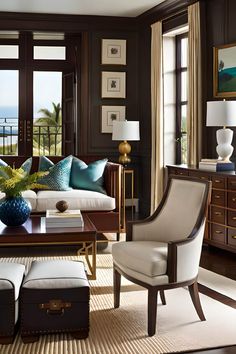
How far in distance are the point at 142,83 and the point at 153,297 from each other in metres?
6.04

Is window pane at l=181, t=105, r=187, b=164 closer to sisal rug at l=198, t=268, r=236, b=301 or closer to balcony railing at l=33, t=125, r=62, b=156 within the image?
balcony railing at l=33, t=125, r=62, b=156

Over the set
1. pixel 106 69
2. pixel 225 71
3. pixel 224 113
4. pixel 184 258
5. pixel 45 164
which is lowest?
pixel 184 258

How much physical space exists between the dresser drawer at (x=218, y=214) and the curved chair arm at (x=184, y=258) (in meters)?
2.03

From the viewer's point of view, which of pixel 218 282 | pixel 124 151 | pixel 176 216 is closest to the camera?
pixel 176 216

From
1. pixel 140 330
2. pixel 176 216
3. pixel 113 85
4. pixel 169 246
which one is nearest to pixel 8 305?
pixel 140 330

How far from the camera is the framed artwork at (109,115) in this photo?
29.9 feet

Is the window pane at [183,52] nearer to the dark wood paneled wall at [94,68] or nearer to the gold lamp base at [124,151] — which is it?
the dark wood paneled wall at [94,68]

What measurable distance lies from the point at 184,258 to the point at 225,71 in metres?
3.60

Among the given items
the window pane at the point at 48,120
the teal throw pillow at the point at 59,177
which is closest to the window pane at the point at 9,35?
the window pane at the point at 48,120

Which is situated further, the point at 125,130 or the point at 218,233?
the point at 125,130

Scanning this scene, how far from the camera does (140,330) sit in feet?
11.7

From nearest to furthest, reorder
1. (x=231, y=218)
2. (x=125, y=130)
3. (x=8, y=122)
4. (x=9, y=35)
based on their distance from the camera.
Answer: (x=231, y=218) < (x=125, y=130) < (x=9, y=35) < (x=8, y=122)

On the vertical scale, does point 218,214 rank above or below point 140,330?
above

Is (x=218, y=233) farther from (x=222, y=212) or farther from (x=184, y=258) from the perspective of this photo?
(x=184, y=258)
